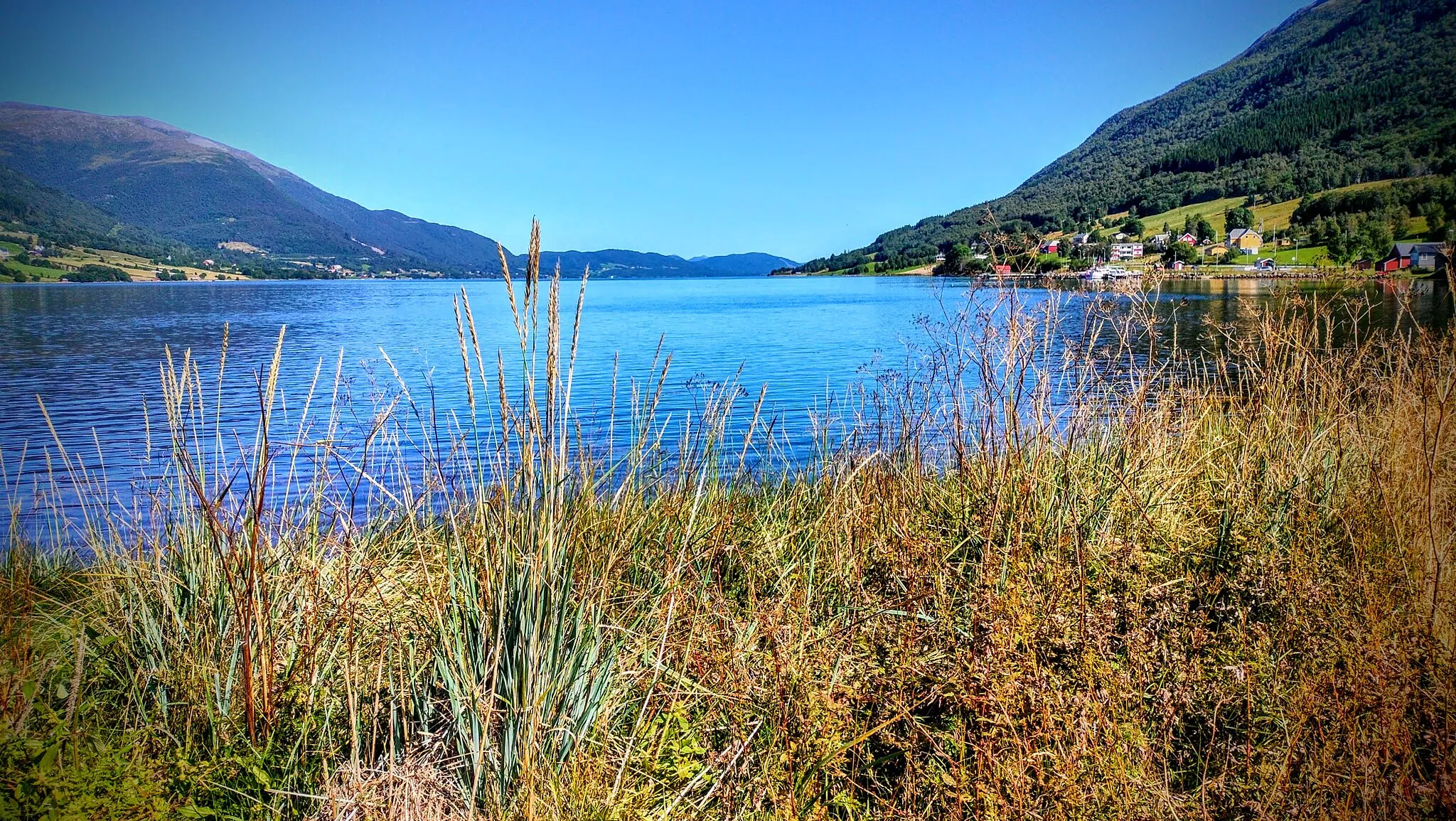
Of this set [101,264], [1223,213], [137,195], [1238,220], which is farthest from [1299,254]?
[137,195]

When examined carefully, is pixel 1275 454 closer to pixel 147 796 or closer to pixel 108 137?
pixel 147 796

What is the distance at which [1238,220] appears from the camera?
88938 millimetres

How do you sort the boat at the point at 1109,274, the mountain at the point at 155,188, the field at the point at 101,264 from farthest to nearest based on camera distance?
1. the mountain at the point at 155,188
2. the field at the point at 101,264
3. the boat at the point at 1109,274

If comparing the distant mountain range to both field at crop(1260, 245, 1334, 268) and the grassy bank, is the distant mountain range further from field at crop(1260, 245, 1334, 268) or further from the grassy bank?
the grassy bank

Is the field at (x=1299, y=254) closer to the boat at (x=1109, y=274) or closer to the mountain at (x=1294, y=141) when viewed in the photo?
the mountain at (x=1294, y=141)

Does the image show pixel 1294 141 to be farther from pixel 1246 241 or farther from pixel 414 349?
pixel 414 349

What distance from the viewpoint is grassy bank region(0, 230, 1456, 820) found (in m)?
2.32

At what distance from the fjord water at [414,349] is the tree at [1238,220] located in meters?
37.0

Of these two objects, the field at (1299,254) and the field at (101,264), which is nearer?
the field at (1299,254)

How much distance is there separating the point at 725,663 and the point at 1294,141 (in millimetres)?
167372

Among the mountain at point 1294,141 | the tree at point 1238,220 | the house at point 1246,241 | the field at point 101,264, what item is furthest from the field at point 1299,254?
the field at point 101,264

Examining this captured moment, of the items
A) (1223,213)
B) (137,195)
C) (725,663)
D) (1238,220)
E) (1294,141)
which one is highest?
(1294,141)

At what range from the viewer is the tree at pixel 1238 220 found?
87.4 m

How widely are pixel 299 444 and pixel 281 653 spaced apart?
0.92 m
